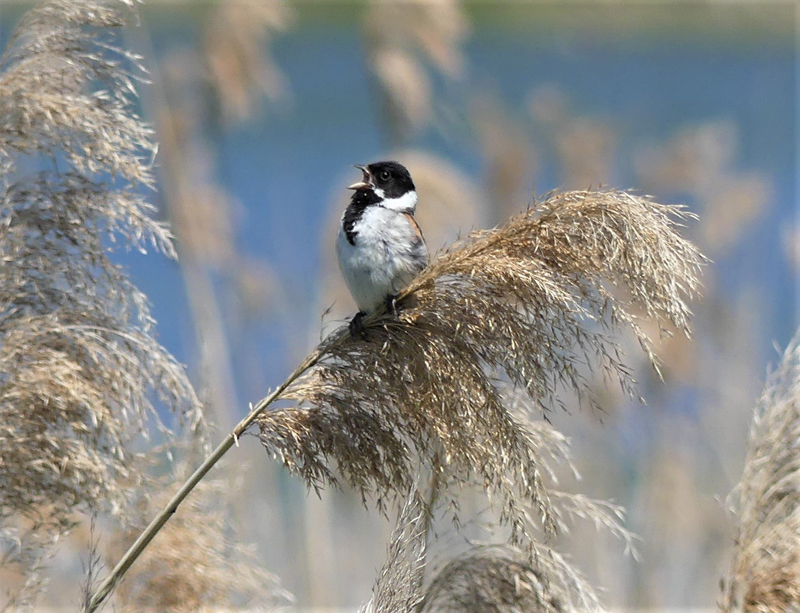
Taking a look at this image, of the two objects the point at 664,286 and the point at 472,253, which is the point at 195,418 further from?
the point at 664,286

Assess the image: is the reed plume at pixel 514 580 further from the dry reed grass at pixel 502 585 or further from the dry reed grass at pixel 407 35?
the dry reed grass at pixel 407 35

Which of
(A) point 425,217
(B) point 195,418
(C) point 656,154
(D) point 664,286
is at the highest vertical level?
(C) point 656,154

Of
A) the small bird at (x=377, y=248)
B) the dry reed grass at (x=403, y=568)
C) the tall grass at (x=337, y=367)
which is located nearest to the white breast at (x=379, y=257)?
the small bird at (x=377, y=248)

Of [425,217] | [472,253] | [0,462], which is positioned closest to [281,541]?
[425,217]

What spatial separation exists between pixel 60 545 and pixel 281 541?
2.49 metres

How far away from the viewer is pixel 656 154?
491cm

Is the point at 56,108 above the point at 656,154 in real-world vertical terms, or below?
below

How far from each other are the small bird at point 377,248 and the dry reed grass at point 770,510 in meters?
1.10

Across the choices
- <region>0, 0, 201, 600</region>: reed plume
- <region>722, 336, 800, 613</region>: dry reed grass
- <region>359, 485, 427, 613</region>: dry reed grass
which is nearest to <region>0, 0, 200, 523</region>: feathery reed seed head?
<region>0, 0, 201, 600</region>: reed plume

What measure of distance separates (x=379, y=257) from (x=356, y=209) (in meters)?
0.30

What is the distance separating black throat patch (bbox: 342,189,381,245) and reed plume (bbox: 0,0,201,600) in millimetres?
792

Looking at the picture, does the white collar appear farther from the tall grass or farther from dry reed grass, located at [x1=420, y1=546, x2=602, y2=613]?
dry reed grass, located at [x1=420, y1=546, x2=602, y2=613]

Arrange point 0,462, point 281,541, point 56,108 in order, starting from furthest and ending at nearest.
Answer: point 281,541
point 56,108
point 0,462

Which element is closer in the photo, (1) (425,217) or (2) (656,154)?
(1) (425,217)
